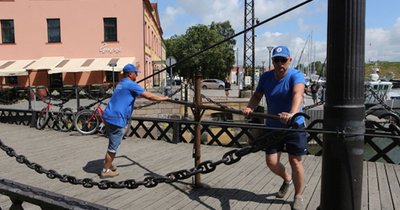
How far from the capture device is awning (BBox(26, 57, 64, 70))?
2514cm

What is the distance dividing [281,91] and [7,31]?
29.1m

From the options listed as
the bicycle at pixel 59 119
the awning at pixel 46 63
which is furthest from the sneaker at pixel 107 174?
the awning at pixel 46 63

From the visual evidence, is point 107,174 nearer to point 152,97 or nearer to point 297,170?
point 152,97

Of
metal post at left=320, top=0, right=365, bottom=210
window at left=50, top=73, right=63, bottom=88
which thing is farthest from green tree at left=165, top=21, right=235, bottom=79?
metal post at left=320, top=0, right=365, bottom=210

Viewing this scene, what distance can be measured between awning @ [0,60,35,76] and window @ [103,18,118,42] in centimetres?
544

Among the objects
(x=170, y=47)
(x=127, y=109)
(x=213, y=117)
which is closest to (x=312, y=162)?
(x=127, y=109)

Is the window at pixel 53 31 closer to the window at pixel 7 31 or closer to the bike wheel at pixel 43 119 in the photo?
the window at pixel 7 31

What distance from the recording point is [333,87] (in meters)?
1.96

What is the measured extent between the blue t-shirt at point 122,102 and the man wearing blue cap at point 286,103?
193 cm

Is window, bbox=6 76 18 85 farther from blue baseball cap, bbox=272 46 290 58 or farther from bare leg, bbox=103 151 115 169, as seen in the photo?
blue baseball cap, bbox=272 46 290 58

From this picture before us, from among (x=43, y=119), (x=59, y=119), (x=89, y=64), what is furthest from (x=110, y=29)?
(x=59, y=119)

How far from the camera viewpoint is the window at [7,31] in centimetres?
2814

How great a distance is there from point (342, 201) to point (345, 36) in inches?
33.7

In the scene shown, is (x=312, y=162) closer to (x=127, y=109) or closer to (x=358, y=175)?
(x=127, y=109)
